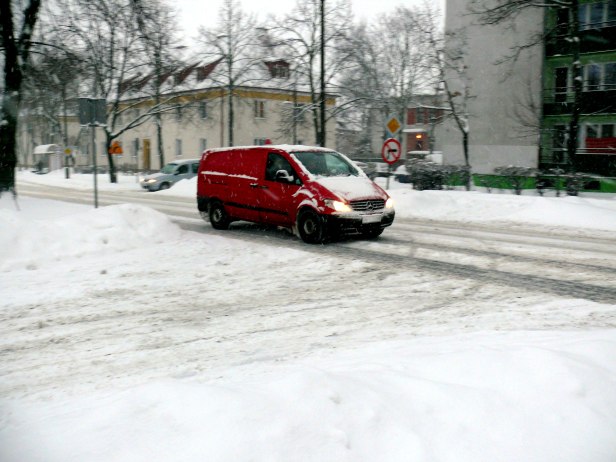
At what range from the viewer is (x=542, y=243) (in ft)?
35.8

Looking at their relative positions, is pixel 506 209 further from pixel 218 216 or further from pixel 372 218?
pixel 218 216

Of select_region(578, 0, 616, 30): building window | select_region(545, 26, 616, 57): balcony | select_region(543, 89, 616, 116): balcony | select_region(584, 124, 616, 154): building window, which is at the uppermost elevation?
select_region(578, 0, 616, 30): building window

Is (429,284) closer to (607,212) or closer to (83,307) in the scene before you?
(83,307)

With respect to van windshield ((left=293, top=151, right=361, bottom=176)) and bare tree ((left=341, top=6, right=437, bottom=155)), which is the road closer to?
van windshield ((left=293, top=151, right=361, bottom=176))

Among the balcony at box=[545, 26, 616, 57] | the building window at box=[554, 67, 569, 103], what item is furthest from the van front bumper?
the building window at box=[554, 67, 569, 103]

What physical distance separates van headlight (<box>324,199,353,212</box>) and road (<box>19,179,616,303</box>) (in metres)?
0.69

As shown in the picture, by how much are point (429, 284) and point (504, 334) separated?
7.40 feet

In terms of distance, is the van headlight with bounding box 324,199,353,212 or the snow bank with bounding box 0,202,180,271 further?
the van headlight with bounding box 324,199,353,212

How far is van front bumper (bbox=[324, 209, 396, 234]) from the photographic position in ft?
33.7

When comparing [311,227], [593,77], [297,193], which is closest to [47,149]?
[593,77]

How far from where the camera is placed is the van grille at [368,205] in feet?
34.2

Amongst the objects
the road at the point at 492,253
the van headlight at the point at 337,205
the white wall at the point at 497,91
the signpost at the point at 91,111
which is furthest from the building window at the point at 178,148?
the van headlight at the point at 337,205

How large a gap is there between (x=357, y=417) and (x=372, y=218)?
753 centimetres

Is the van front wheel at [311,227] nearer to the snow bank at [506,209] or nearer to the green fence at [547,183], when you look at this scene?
the snow bank at [506,209]
